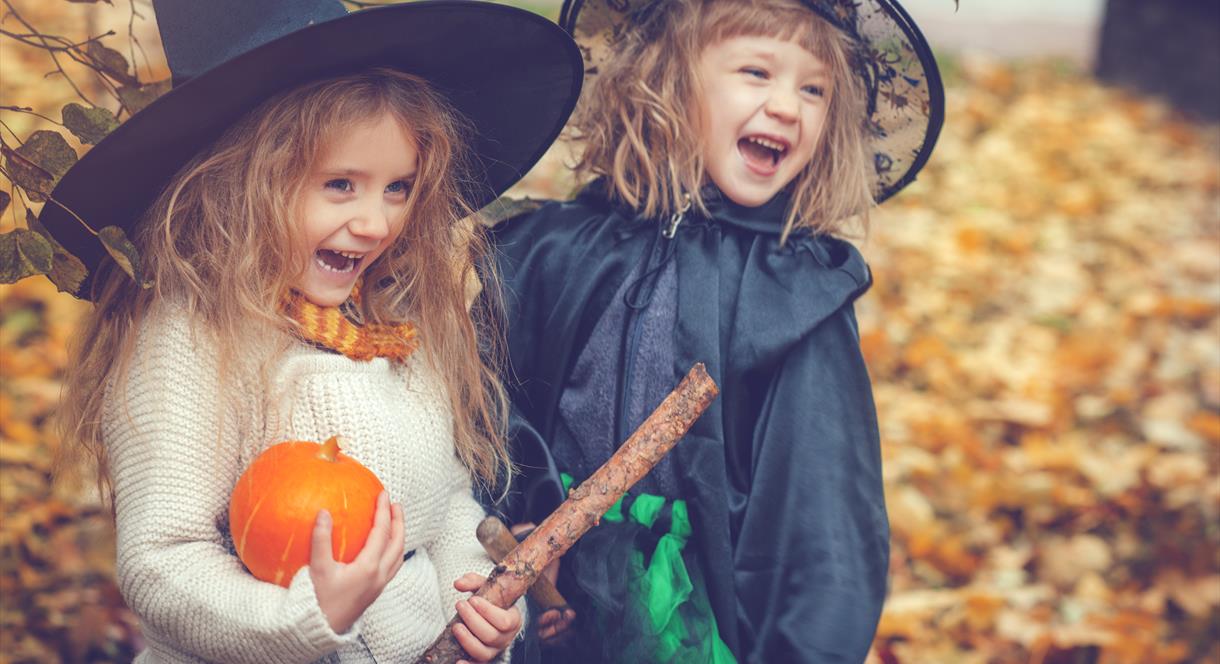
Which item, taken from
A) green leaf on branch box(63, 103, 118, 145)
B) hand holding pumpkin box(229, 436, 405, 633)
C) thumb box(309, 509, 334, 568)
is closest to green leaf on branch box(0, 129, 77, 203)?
green leaf on branch box(63, 103, 118, 145)

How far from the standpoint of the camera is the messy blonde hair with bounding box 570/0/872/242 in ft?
7.39

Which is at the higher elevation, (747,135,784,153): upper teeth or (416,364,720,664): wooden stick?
(747,135,784,153): upper teeth

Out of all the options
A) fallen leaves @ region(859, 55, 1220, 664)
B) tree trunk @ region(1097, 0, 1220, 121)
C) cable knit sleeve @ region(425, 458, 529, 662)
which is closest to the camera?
cable knit sleeve @ region(425, 458, 529, 662)

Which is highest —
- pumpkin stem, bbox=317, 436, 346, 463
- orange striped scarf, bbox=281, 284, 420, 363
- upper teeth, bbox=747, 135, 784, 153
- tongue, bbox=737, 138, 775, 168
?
upper teeth, bbox=747, 135, 784, 153

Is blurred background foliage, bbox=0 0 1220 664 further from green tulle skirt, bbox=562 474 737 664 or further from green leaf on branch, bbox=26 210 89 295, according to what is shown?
green tulle skirt, bbox=562 474 737 664

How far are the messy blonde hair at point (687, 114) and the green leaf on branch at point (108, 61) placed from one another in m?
0.94

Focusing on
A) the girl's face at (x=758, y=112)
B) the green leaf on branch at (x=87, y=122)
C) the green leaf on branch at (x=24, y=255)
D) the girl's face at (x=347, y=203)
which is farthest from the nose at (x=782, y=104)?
the green leaf on branch at (x=24, y=255)

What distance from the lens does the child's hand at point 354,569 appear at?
1.62 metres

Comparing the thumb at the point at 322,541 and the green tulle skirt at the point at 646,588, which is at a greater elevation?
the thumb at the point at 322,541

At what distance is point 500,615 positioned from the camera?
5.97ft

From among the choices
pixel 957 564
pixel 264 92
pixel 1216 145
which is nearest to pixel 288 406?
pixel 264 92

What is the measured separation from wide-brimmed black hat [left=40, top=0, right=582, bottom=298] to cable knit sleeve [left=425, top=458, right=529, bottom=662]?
2.44ft

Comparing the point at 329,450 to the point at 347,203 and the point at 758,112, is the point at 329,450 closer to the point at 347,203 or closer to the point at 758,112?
the point at 347,203

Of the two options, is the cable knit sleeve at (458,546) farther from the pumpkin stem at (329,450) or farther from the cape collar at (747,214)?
the cape collar at (747,214)
